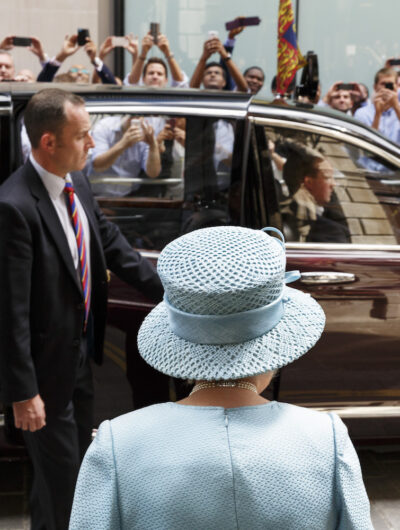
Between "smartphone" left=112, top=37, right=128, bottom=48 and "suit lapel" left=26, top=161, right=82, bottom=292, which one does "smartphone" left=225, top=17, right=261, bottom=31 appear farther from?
"suit lapel" left=26, top=161, right=82, bottom=292

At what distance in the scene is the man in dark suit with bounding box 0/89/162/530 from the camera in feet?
8.89

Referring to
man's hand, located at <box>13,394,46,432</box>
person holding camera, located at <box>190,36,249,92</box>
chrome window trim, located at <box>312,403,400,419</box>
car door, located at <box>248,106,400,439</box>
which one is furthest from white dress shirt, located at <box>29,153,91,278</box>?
person holding camera, located at <box>190,36,249,92</box>

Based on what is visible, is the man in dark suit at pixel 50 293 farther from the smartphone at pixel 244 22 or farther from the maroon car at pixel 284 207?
the smartphone at pixel 244 22

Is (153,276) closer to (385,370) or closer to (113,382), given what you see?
(113,382)

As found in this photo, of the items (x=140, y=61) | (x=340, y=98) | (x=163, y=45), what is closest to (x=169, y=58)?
(x=163, y=45)

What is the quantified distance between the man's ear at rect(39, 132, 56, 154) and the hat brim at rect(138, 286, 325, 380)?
4.89 feet

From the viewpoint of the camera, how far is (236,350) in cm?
142

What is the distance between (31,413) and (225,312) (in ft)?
5.01

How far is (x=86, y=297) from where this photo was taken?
2961mm

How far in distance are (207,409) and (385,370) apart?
2321mm

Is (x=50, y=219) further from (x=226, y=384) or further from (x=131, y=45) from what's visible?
(x=131, y=45)

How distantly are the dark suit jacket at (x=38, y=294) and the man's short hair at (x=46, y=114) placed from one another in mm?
118

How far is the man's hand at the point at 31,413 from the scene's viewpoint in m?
2.74

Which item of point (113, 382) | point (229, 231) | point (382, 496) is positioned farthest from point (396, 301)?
point (229, 231)
